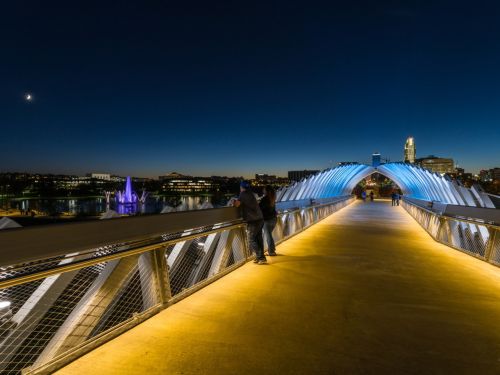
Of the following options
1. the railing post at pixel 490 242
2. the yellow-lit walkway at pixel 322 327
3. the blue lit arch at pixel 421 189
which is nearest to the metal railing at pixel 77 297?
the yellow-lit walkway at pixel 322 327

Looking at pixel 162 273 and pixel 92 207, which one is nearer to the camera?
pixel 162 273

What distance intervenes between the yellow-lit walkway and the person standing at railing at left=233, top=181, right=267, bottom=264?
321 millimetres

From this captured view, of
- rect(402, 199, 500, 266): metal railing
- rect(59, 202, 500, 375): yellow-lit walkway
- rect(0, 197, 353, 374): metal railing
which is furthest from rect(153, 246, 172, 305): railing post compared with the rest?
rect(402, 199, 500, 266): metal railing

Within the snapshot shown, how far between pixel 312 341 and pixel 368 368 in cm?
56

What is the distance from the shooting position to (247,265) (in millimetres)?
6254

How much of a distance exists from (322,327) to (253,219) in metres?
2.98

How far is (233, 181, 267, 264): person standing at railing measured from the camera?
20.5 feet

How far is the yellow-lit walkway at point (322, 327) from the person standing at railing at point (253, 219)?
0.32 metres

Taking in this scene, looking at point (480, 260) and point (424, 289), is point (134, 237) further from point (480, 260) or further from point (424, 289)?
point (480, 260)

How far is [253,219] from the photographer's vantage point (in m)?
6.23

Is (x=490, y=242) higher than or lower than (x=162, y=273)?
lower

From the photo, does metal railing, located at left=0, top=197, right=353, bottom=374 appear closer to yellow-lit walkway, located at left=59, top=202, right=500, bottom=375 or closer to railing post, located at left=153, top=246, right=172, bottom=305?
railing post, located at left=153, top=246, right=172, bottom=305

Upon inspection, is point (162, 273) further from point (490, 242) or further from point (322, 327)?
point (490, 242)

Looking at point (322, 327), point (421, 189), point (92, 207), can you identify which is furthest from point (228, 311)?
point (92, 207)
